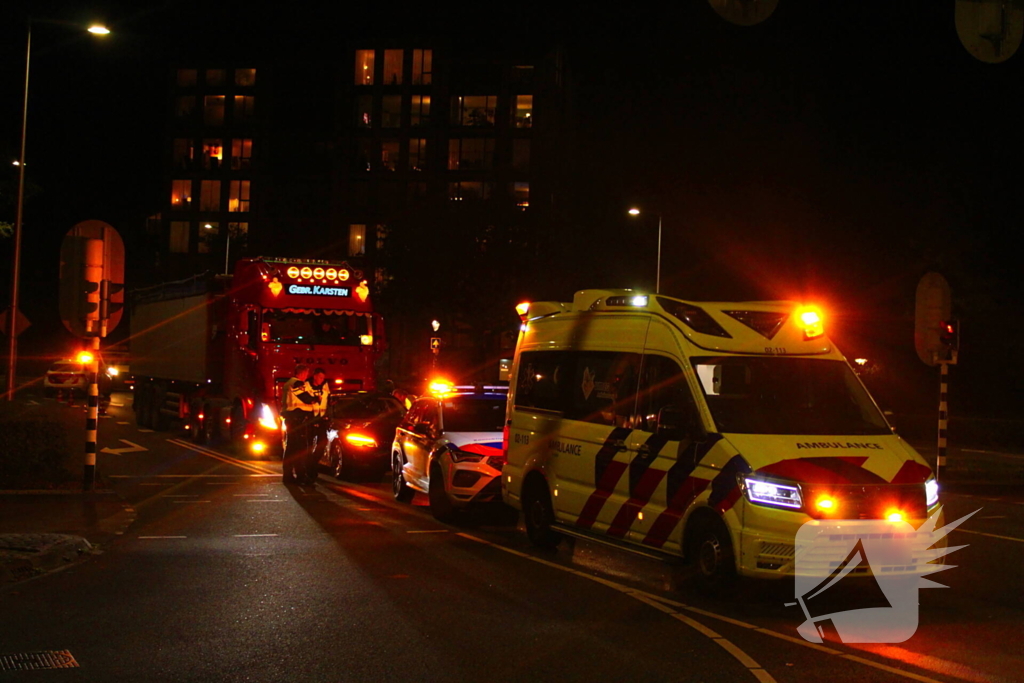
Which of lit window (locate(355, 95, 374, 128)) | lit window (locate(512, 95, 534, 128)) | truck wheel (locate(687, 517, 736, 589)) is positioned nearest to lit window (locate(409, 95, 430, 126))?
lit window (locate(355, 95, 374, 128))

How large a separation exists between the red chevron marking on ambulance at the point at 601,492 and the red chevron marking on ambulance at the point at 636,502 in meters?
0.25

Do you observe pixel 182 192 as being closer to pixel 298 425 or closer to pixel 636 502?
pixel 298 425

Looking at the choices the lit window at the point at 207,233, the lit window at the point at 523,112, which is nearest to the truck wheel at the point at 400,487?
the lit window at the point at 523,112

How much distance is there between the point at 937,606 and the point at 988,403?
4006 cm

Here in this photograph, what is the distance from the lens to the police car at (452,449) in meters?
13.3

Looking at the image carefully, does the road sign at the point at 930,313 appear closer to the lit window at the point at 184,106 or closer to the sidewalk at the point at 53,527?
the sidewalk at the point at 53,527

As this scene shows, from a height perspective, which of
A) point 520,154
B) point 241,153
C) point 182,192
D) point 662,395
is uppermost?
point 241,153

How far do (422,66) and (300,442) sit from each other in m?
72.7

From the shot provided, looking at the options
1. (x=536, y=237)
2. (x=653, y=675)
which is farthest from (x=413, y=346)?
(x=653, y=675)

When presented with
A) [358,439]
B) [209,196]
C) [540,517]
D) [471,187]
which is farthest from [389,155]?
[540,517]

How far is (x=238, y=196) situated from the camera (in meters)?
94.7

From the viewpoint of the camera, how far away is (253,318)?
75.4 ft

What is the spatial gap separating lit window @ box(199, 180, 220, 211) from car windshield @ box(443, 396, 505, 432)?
84.5 metres

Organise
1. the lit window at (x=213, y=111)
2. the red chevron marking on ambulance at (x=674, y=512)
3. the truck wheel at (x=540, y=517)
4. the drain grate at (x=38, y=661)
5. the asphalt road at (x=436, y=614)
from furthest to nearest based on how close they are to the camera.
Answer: the lit window at (x=213, y=111) < the truck wheel at (x=540, y=517) < the red chevron marking on ambulance at (x=674, y=512) < the asphalt road at (x=436, y=614) < the drain grate at (x=38, y=661)
